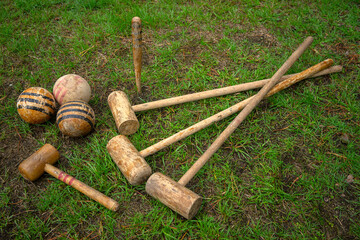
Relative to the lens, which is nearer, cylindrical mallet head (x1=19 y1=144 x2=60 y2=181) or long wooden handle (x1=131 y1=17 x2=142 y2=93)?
cylindrical mallet head (x1=19 y1=144 x2=60 y2=181)

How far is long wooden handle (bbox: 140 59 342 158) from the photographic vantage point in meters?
2.69

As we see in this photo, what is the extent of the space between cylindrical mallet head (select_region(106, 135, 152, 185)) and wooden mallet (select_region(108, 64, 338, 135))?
0.69 ft

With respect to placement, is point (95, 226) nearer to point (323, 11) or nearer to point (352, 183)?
point (352, 183)

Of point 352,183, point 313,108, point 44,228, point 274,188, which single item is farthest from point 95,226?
point 313,108

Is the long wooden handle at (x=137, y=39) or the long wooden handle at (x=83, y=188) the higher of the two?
the long wooden handle at (x=137, y=39)

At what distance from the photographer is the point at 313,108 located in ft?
10.6

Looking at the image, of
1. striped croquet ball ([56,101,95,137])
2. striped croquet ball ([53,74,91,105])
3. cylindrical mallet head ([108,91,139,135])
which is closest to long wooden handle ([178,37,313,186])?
cylindrical mallet head ([108,91,139,135])

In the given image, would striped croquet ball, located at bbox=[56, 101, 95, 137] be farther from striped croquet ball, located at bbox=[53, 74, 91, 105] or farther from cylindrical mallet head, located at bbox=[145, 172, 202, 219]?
cylindrical mallet head, located at bbox=[145, 172, 202, 219]

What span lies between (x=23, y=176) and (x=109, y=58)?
6.39 feet

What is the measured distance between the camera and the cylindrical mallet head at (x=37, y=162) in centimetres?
251

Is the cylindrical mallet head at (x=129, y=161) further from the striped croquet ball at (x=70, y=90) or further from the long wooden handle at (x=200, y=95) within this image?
the striped croquet ball at (x=70, y=90)

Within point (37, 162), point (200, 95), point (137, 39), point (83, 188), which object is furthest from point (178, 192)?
point (137, 39)

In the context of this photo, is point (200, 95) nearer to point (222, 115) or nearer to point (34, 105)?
point (222, 115)

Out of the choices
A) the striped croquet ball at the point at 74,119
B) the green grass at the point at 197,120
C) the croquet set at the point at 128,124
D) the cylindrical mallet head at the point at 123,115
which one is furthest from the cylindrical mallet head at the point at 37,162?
the cylindrical mallet head at the point at 123,115
